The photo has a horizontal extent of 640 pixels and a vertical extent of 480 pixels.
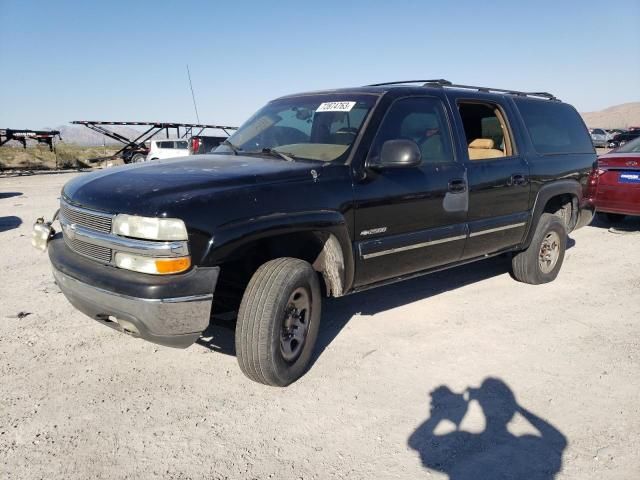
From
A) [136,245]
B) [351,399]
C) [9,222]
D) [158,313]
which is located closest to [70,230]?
[136,245]

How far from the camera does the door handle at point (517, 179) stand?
474cm

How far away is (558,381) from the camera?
132 inches

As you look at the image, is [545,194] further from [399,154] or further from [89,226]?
[89,226]

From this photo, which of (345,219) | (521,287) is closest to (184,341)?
(345,219)

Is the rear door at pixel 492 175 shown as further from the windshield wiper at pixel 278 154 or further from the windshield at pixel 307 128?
the windshield wiper at pixel 278 154

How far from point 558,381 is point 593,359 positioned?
56 cm

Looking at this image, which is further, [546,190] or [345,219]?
[546,190]

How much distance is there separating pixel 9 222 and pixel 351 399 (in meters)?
7.73

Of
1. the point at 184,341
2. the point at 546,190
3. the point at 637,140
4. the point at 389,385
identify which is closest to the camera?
the point at 184,341

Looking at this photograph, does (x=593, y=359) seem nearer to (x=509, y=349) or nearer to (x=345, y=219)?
(x=509, y=349)

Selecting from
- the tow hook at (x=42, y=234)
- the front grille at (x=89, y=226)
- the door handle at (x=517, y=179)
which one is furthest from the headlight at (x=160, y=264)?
the door handle at (x=517, y=179)

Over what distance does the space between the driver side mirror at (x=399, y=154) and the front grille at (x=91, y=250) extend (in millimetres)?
1893

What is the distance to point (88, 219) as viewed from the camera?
2998 millimetres

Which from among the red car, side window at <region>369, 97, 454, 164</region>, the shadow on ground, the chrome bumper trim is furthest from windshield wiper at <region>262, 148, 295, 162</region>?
the shadow on ground
